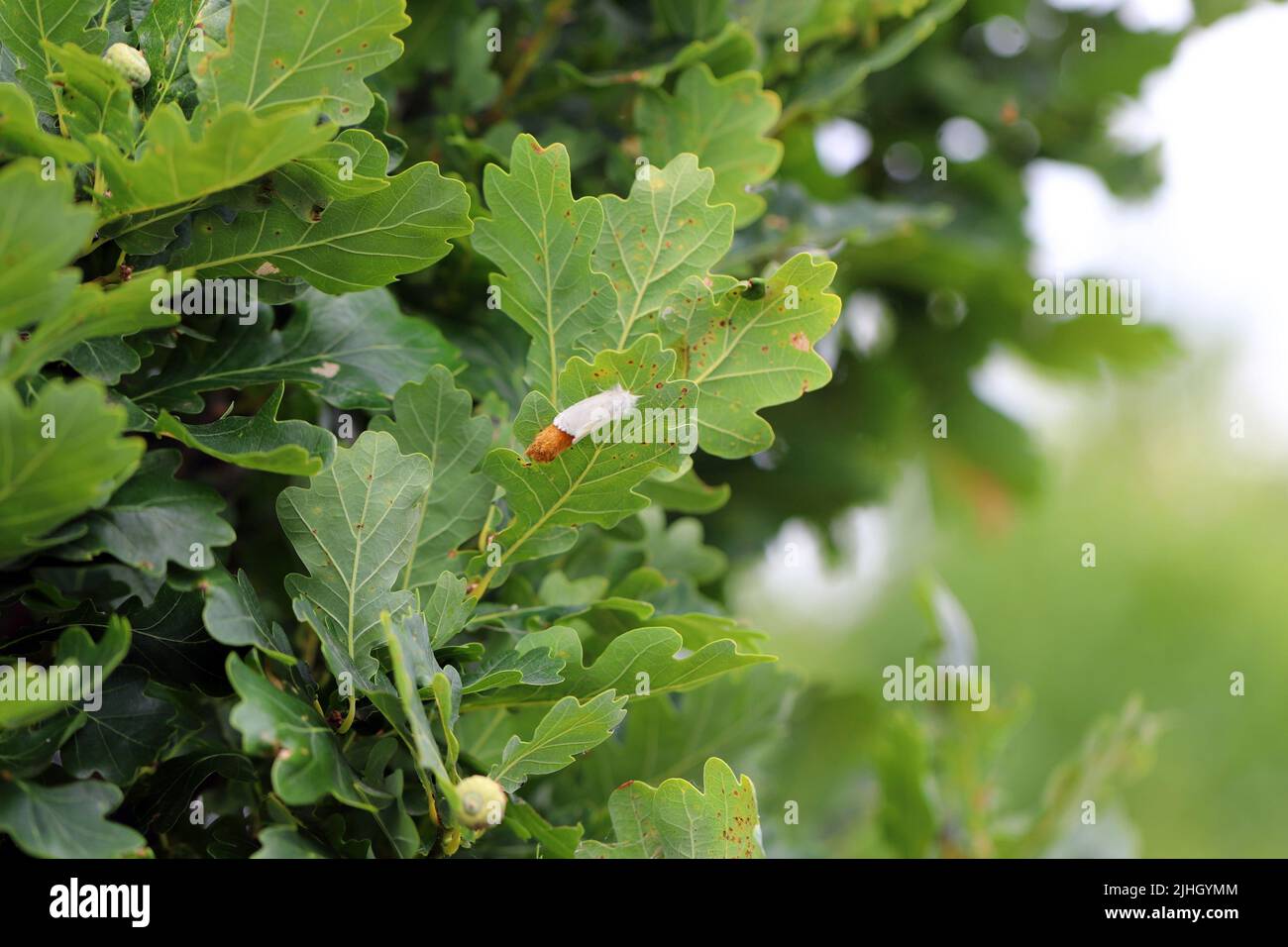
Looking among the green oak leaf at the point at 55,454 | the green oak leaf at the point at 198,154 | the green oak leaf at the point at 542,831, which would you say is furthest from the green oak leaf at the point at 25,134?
the green oak leaf at the point at 542,831

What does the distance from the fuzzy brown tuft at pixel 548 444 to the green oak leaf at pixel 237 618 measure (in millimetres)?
158

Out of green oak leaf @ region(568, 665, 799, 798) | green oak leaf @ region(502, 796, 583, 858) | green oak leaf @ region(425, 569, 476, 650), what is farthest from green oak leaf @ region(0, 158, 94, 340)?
green oak leaf @ region(568, 665, 799, 798)

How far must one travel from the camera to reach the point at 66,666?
48cm

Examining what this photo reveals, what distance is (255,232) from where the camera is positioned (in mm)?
586

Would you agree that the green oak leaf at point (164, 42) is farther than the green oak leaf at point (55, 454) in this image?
Yes

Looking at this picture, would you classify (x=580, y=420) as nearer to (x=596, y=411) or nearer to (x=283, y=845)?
(x=596, y=411)

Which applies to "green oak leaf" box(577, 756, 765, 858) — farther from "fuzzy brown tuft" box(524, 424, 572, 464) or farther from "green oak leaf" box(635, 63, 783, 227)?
"green oak leaf" box(635, 63, 783, 227)

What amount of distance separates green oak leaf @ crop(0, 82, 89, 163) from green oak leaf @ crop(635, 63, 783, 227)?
1.34 ft

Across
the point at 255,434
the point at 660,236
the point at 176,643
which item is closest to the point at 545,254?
the point at 660,236

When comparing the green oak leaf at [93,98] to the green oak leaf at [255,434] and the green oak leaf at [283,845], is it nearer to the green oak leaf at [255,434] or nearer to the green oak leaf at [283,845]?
the green oak leaf at [255,434]

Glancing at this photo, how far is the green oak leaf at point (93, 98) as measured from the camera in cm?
53

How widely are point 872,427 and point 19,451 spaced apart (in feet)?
3.37

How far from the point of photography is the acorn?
1.65 ft

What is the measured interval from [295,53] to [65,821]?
37 cm
